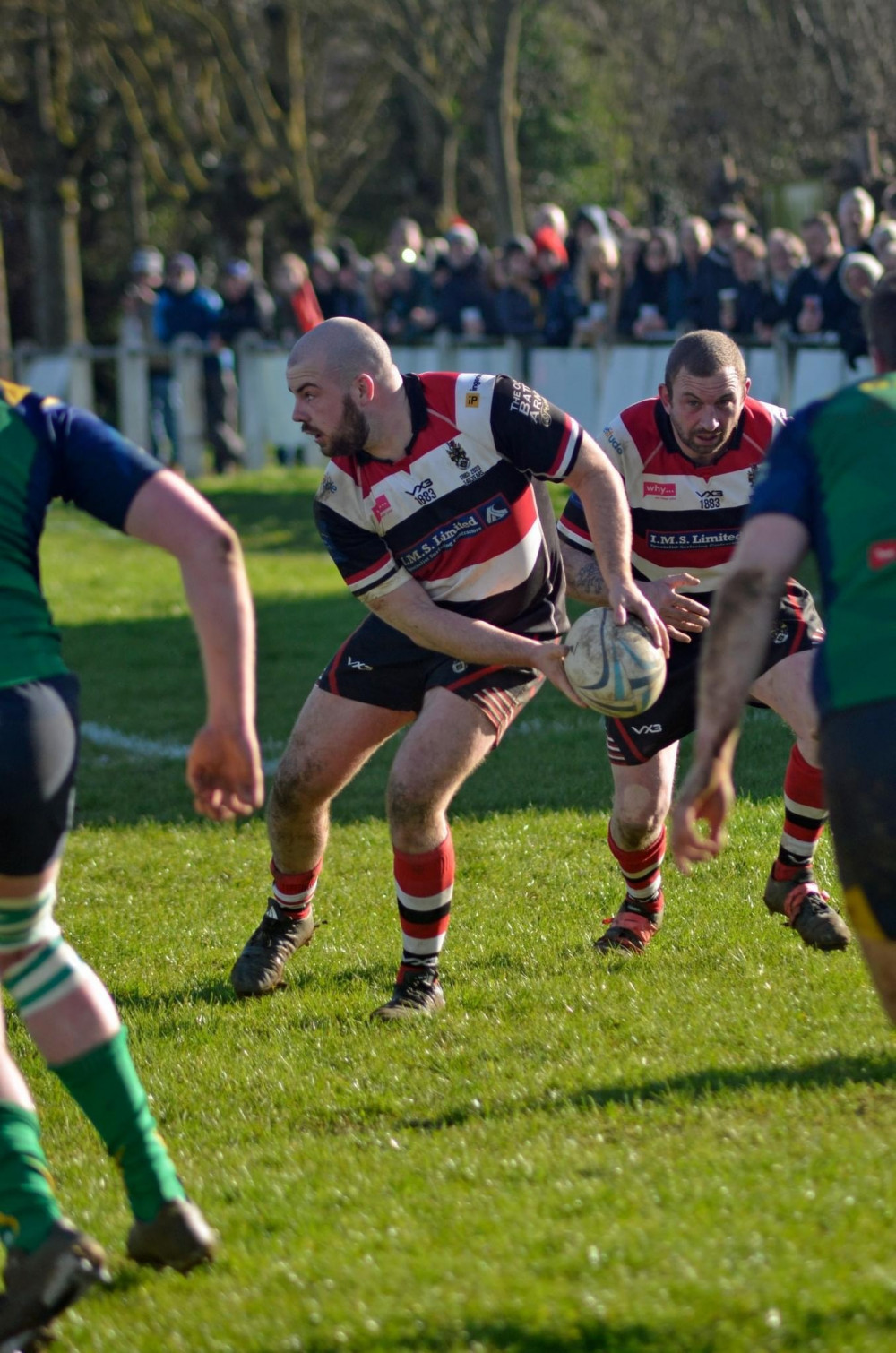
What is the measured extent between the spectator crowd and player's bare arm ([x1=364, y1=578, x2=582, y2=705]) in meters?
6.23

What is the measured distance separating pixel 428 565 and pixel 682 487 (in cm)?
102

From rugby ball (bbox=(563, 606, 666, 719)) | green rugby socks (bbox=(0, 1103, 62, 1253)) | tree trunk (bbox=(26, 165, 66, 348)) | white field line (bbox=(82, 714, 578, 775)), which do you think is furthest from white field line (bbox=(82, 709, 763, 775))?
tree trunk (bbox=(26, 165, 66, 348))

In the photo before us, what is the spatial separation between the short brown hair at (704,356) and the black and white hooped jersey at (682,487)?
0.24 meters

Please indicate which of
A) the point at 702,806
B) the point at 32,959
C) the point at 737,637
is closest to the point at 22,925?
the point at 32,959

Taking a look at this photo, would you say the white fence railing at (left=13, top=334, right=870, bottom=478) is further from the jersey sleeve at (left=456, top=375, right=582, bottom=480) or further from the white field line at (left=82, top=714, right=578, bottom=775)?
the jersey sleeve at (left=456, top=375, right=582, bottom=480)

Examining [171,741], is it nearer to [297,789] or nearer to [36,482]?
[297,789]

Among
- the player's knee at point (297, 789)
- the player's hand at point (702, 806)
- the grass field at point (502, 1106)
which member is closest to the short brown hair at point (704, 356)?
the player's knee at point (297, 789)

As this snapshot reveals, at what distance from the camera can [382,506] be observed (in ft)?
18.2

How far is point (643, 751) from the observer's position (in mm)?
6043

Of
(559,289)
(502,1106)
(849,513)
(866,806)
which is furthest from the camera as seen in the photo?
(559,289)

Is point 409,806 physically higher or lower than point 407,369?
lower

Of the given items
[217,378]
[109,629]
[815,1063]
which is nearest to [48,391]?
[217,378]

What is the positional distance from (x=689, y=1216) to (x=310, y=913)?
276cm

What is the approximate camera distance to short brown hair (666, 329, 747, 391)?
571 cm
